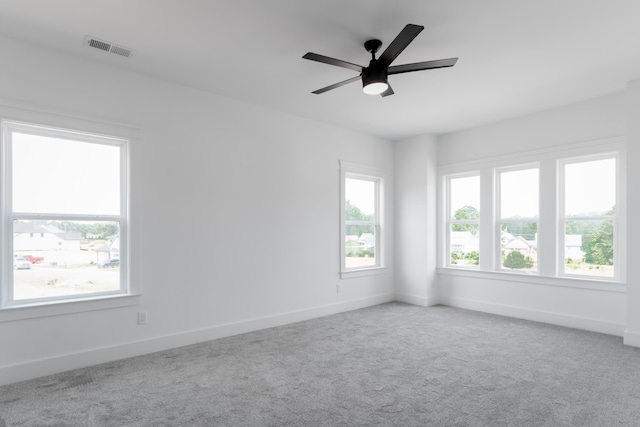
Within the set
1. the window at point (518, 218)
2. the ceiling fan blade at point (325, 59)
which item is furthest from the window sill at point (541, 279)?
the ceiling fan blade at point (325, 59)

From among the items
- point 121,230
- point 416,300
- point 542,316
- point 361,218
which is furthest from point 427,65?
point 416,300

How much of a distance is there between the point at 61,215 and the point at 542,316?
226 inches

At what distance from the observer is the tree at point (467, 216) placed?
226 inches

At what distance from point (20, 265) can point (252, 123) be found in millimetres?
2774

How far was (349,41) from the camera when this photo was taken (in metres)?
3.05

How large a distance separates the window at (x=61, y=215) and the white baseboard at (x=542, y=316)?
15.7 feet

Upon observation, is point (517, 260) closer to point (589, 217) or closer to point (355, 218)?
point (589, 217)

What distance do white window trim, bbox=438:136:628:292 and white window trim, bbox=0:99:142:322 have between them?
15.3 feet

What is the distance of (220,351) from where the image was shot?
3.71m

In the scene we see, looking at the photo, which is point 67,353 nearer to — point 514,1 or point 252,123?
point 252,123

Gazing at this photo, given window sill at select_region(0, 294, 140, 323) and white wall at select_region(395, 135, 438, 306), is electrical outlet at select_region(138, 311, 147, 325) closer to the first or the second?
window sill at select_region(0, 294, 140, 323)

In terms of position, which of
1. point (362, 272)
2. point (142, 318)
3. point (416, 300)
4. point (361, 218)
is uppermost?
point (361, 218)

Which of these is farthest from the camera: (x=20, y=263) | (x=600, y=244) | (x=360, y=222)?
(x=360, y=222)

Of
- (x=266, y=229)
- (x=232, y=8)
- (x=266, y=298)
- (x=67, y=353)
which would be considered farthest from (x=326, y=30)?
(x=67, y=353)
